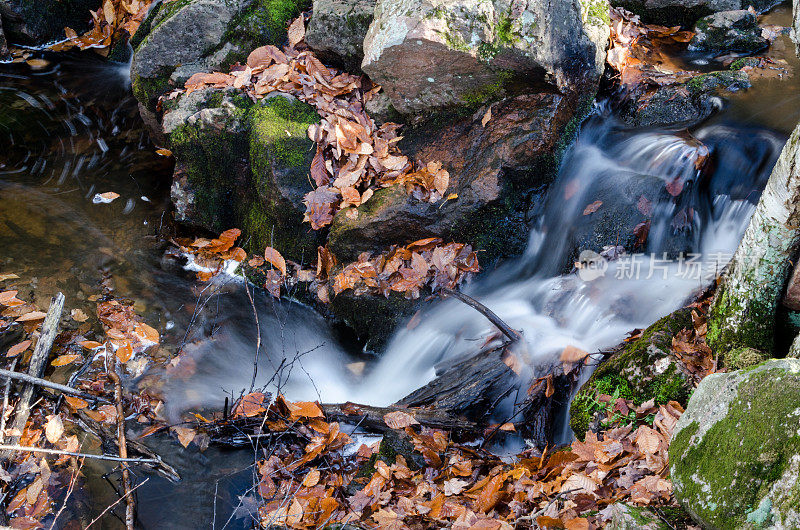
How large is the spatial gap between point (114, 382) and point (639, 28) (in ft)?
22.1

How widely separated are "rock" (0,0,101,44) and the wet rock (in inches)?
287

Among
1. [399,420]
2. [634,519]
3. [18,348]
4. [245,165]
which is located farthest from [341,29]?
[634,519]

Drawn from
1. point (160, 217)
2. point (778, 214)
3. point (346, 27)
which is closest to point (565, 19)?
point (346, 27)

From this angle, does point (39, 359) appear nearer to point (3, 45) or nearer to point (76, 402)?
point (76, 402)

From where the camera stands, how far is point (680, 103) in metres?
5.52

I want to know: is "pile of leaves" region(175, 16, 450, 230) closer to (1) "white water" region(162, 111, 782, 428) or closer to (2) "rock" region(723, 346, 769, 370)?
(1) "white water" region(162, 111, 782, 428)

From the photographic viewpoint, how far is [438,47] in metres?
4.78

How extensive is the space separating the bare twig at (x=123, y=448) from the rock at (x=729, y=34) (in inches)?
277

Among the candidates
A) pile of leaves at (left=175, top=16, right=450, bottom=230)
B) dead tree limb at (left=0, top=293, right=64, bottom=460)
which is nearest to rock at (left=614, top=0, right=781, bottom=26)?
pile of leaves at (left=175, top=16, right=450, bottom=230)

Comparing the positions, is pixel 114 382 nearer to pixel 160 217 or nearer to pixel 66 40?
pixel 160 217

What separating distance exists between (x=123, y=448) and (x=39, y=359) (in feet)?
4.10

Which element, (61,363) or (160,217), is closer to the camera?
(61,363)

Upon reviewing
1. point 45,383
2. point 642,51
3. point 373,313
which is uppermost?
point 642,51

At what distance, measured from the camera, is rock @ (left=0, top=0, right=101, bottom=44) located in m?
9.01
